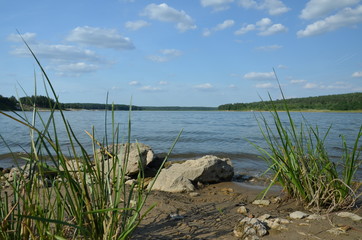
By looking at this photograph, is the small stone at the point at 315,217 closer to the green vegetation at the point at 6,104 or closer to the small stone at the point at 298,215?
the small stone at the point at 298,215

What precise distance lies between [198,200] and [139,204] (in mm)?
2729

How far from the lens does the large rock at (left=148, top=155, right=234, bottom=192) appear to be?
5.21m

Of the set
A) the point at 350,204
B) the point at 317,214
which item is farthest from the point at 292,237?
the point at 350,204

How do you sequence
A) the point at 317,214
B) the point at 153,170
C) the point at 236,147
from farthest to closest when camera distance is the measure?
the point at 236,147 → the point at 153,170 → the point at 317,214

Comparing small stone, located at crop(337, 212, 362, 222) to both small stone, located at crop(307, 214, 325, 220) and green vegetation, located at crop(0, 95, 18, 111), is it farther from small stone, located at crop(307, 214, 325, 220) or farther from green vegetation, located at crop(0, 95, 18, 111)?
green vegetation, located at crop(0, 95, 18, 111)

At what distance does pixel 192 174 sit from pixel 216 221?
246 centimetres

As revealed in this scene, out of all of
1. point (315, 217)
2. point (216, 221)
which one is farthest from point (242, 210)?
point (315, 217)

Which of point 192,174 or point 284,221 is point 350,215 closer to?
point 284,221

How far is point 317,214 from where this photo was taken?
10.6 ft

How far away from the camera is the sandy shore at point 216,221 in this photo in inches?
107

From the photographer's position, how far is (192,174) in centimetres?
566

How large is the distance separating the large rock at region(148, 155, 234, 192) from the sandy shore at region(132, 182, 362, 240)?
1.98ft

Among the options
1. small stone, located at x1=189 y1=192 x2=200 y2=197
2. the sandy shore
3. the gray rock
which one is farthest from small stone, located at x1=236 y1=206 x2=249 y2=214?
small stone, located at x1=189 y1=192 x2=200 y2=197

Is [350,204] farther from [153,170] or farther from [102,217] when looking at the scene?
[153,170]
